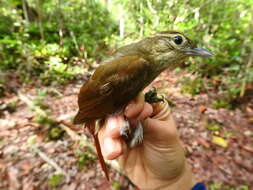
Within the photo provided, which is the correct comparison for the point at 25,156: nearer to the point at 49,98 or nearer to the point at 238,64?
the point at 49,98

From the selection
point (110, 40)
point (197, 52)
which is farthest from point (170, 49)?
point (110, 40)

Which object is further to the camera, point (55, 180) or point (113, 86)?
point (55, 180)

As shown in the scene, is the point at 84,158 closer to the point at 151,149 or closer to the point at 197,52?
the point at 151,149

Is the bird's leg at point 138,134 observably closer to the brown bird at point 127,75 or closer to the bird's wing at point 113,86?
the brown bird at point 127,75

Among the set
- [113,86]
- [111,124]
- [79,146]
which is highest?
[113,86]

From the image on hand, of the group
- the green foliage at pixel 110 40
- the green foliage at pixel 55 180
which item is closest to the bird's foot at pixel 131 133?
→ the green foliage at pixel 55 180

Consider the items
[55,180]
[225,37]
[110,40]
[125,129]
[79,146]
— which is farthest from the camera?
[225,37]
